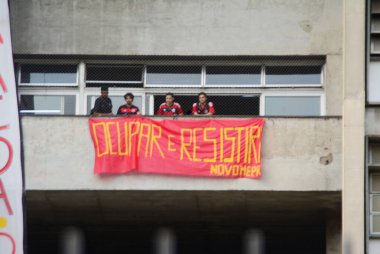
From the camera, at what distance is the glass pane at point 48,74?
2767 cm

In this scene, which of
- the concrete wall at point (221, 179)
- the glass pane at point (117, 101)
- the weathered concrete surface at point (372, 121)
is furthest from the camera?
the glass pane at point (117, 101)

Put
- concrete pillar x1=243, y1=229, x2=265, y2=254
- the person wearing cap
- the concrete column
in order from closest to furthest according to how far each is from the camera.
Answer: the concrete column, the person wearing cap, concrete pillar x1=243, y1=229, x2=265, y2=254

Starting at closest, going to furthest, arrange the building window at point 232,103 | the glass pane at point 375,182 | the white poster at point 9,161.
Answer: the white poster at point 9,161
the glass pane at point 375,182
the building window at point 232,103

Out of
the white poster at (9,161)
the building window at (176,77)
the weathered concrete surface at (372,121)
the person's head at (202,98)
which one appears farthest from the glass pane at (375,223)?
the white poster at (9,161)

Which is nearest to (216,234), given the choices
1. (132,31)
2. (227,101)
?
(227,101)

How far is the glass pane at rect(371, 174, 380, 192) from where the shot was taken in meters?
25.6

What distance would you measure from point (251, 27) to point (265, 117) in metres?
2.45

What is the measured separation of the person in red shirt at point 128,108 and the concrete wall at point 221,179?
102 centimetres

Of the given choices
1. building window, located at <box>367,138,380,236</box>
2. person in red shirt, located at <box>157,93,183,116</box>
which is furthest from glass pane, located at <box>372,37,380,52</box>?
person in red shirt, located at <box>157,93,183,116</box>

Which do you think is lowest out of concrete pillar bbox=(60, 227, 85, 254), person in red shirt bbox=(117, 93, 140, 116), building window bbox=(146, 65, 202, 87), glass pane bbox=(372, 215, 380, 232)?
concrete pillar bbox=(60, 227, 85, 254)

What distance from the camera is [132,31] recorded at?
88.8ft

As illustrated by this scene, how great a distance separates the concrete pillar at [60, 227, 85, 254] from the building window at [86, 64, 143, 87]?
11.9ft

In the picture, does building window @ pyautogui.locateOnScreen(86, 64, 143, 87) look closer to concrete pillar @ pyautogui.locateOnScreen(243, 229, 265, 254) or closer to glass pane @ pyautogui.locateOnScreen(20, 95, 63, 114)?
glass pane @ pyautogui.locateOnScreen(20, 95, 63, 114)

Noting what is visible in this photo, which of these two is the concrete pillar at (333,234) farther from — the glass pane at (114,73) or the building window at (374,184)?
→ the glass pane at (114,73)
